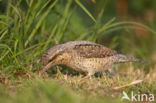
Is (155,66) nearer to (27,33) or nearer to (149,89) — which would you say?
(149,89)

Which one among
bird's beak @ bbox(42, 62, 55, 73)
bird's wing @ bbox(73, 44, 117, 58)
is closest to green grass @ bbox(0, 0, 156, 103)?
bird's beak @ bbox(42, 62, 55, 73)

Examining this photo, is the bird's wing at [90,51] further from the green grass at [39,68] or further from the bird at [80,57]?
the green grass at [39,68]

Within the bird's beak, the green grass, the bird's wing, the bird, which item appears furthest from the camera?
the bird's wing

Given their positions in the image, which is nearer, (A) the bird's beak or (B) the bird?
(A) the bird's beak

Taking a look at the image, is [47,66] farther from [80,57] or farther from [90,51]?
[90,51]

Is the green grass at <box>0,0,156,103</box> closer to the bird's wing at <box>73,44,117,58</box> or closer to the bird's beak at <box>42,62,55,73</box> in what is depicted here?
the bird's beak at <box>42,62,55,73</box>

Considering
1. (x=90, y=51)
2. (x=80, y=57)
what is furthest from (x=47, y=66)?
(x=90, y=51)

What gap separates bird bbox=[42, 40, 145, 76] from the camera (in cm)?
520

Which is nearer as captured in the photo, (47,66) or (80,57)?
(47,66)

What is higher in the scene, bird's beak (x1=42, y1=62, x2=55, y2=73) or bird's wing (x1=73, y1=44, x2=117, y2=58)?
bird's wing (x1=73, y1=44, x2=117, y2=58)

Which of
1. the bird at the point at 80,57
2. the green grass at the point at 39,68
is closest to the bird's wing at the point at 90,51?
the bird at the point at 80,57

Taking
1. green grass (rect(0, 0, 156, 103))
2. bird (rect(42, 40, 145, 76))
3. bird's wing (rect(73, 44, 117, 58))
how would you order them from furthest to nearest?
bird's wing (rect(73, 44, 117, 58)), bird (rect(42, 40, 145, 76)), green grass (rect(0, 0, 156, 103))

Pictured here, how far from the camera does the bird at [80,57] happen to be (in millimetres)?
5199

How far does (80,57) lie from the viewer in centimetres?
534
